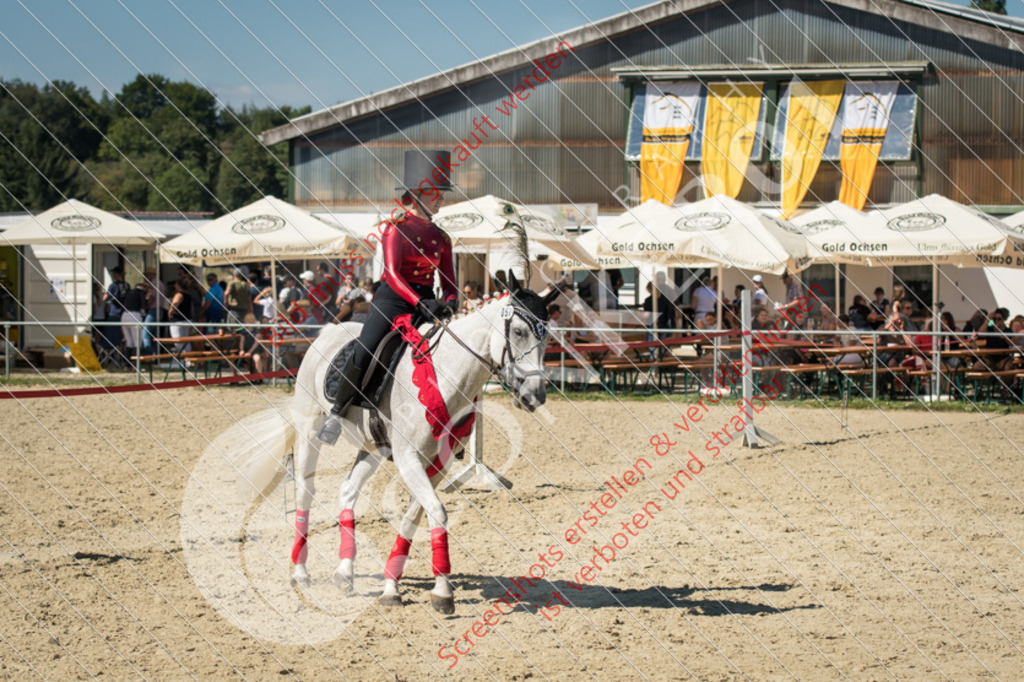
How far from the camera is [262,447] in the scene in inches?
274

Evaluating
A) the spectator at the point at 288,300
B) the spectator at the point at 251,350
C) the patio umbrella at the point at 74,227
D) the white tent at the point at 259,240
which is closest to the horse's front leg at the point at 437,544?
the spectator at the point at 251,350

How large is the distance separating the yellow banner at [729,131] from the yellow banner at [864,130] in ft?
7.37

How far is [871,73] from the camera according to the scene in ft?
78.5

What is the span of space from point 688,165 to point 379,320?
65.0ft

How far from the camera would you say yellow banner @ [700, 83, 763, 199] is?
956 inches

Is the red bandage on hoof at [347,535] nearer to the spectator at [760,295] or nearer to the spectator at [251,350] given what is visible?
the spectator at [251,350]

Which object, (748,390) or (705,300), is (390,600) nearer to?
(748,390)

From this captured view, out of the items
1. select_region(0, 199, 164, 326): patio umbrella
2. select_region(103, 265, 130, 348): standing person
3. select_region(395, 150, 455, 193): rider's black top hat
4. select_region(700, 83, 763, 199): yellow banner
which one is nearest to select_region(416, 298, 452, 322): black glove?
select_region(395, 150, 455, 193): rider's black top hat

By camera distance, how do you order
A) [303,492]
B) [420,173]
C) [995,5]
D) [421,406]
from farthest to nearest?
[995,5] → [420,173] → [303,492] → [421,406]

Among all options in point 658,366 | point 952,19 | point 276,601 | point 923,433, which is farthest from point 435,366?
point 952,19

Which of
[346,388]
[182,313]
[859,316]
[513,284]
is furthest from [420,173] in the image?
[859,316]

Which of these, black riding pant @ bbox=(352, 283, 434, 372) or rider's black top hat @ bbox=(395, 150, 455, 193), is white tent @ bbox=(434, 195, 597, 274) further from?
black riding pant @ bbox=(352, 283, 434, 372)

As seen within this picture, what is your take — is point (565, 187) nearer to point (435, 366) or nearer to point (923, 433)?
point (923, 433)

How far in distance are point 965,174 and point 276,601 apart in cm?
2236
